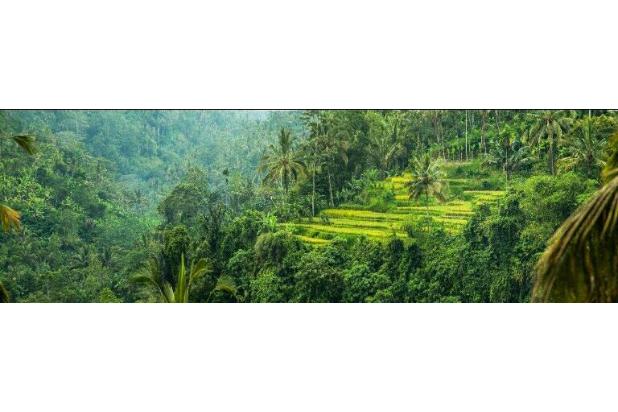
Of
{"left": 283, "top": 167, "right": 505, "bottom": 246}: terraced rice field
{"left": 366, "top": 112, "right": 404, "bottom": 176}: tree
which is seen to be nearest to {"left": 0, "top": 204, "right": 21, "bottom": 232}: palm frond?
{"left": 283, "top": 167, "right": 505, "bottom": 246}: terraced rice field

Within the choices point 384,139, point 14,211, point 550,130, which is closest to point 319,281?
point 384,139

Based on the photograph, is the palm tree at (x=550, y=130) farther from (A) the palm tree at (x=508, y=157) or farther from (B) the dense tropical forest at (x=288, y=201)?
(A) the palm tree at (x=508, y=157)

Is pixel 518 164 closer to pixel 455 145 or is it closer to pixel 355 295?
pixel 455 145

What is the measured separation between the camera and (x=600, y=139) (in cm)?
920

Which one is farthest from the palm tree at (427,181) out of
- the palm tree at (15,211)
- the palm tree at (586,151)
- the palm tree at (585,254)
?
the palm tree at (585,254)

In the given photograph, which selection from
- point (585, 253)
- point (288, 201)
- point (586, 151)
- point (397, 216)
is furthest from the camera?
point (288, 201)

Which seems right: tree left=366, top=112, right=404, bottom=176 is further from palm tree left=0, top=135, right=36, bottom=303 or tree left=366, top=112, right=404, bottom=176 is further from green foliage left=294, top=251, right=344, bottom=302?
palm tree left=0, top=135, right=36, bottom=303

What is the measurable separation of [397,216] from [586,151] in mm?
2138

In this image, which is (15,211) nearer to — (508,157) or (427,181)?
(427,181)

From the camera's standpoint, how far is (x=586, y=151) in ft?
30.2

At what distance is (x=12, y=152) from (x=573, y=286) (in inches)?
336

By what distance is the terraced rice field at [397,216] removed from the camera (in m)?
9.40

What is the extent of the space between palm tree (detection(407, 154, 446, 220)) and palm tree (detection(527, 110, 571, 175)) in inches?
42.2

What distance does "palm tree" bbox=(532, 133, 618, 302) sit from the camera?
7.16ft
